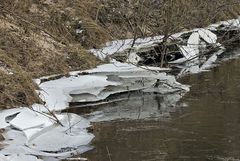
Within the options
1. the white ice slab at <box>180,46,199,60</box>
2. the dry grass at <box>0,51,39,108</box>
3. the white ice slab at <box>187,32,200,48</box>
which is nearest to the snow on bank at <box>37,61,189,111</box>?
the dry grass at <box>0,51,39,108</box>

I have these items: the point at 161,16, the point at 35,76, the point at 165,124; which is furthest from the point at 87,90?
the point at 161,16

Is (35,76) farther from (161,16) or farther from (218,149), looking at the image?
(161,16)

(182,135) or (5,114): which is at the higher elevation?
(5,114)

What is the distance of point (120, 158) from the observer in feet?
22.7

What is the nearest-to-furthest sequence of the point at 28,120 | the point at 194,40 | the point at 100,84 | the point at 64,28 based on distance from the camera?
the point at 28,120 → the point at 100,84 → the point at 64,28 → the point at 194,40

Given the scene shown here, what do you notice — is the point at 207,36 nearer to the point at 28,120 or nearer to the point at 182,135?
the point at 182,135

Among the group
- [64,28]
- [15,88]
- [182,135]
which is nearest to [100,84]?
[15,88]

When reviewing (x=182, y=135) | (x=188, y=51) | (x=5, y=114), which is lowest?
(x=182, y=135)

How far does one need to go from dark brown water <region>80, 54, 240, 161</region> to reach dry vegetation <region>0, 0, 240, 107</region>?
187 cm

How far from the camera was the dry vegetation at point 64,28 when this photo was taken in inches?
376

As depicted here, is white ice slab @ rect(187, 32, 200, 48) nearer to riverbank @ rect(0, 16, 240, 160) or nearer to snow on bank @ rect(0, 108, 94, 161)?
riverbank @ rect(0, 16, 240, 160)

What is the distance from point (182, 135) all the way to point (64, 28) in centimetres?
676

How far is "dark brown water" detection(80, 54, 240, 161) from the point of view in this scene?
702 cm

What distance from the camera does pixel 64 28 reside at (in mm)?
13773
